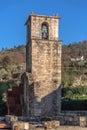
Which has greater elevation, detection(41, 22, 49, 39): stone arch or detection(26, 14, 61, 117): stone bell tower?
detection(41, 22, 49, 39): stone arch

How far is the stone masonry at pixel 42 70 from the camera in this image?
24.2 meters

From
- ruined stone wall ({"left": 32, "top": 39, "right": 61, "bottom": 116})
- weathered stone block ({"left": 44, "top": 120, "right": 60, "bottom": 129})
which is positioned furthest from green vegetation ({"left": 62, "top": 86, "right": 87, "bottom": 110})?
weathered stone block ({"left": 44, "top": 120, "right": 60, "bottom": 129})

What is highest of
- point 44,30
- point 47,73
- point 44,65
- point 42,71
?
point 44,30

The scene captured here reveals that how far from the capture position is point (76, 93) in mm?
46500

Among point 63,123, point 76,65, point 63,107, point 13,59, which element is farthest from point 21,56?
point 63,123

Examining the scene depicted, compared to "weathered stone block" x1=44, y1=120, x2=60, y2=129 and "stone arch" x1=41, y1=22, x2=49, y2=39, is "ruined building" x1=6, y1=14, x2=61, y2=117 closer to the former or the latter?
"stone arch" x1=41, y1=22, x2=49, y2=39

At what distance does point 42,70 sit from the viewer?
24.8 meters

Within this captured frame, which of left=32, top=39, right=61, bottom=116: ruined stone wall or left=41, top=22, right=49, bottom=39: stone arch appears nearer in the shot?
left=32, top=39, right=61, bottom=116: ruined stone wall

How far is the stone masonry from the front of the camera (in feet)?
79.6

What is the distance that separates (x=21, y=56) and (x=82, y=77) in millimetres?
32946

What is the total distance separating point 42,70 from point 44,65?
15.7 inches

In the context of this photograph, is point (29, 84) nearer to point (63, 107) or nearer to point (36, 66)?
point (36, 66)

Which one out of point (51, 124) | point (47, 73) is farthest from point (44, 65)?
point (51, 124)

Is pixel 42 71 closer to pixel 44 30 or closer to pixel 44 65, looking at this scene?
→ pixel 44 65
